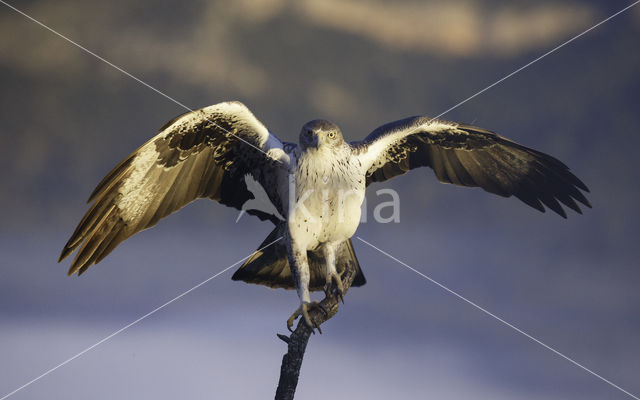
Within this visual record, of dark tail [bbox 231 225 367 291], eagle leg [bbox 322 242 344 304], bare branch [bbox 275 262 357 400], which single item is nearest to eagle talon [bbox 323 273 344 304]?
eagle leg [bbox 322 242 344 304]

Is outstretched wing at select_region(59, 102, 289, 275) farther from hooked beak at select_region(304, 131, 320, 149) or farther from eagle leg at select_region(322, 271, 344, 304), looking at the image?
eagle leg at select_region(322, 271, 344, 304)

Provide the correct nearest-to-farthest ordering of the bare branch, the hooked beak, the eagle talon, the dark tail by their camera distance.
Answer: the hooked beak < the bare branch < the eagle talon < the dark tail

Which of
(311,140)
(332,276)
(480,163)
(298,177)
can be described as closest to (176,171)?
(298,177)

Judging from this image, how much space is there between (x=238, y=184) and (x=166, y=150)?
0.80 metres

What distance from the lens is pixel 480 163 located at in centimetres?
616

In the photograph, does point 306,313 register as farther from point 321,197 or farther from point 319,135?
point 319,135

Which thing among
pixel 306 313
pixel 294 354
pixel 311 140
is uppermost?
pixel 311 140

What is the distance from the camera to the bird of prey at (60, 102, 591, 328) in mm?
5047

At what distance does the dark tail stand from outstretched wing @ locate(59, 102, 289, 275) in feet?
1.65

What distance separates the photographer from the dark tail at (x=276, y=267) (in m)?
5.66

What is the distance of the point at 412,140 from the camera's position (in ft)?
20.0

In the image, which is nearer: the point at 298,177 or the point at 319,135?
the point at 319,135

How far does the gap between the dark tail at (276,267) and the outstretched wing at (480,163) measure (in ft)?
3.50

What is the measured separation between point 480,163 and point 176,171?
3.10m
